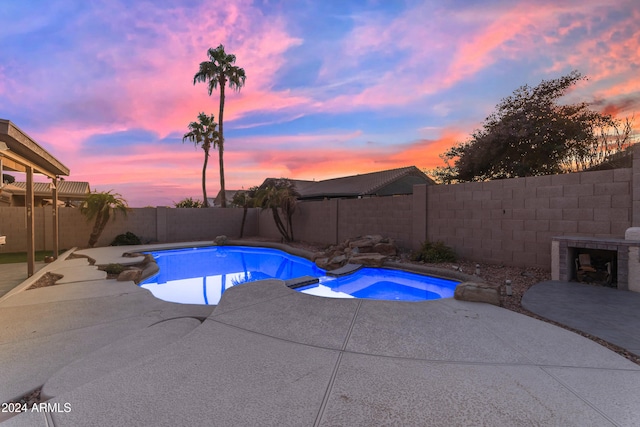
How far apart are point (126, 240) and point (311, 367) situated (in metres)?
15.0

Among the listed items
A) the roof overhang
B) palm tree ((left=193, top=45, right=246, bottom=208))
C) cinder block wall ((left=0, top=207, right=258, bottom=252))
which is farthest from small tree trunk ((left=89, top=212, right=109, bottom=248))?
palm tree ((left=193, top=45, right=246, bottom=208))

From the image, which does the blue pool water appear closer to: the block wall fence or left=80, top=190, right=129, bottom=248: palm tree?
the block wall fence

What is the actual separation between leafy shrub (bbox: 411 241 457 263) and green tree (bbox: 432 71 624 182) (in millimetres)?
8257

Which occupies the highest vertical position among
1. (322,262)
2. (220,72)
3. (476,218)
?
(220,72)

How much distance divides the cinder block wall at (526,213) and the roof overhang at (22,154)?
958 centimetres

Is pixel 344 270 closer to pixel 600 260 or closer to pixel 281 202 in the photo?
pixel 600 260

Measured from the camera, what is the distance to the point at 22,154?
20.4ft

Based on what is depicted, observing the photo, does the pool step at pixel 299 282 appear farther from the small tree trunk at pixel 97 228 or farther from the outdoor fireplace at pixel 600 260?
the small tree trunk at pixel 97 228

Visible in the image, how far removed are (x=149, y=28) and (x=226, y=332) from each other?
9.39m

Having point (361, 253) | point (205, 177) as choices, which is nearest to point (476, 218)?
point (361, 253)

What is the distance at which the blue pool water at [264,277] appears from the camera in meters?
6.62

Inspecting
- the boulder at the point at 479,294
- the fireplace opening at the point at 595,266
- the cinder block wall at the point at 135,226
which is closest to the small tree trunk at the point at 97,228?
the cinder block wall at the point at 135,226

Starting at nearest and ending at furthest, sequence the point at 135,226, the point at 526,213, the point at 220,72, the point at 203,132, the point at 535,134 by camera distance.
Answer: the point at 526,213 < the point at 535,134 < the point at 135,226 < the point at 220,72 < the point at 203,132

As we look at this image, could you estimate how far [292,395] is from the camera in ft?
7.22
